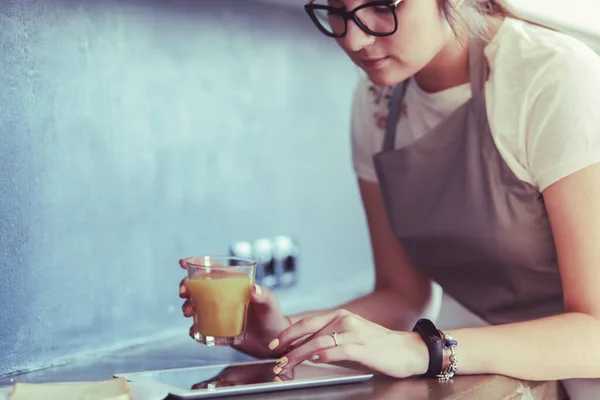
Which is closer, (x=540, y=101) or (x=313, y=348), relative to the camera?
(x=313, y=348)

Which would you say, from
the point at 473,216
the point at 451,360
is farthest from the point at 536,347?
the point at 473,216

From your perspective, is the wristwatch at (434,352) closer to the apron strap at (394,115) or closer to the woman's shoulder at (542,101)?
the woman's shoulder at (542,101)

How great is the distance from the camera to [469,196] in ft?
5.38

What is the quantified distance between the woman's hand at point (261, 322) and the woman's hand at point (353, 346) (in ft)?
0.43

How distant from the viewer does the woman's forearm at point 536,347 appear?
142 centimetres

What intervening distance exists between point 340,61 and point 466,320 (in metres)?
0.88

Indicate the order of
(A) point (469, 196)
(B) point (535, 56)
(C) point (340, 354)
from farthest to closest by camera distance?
(A) point (469, 196) < (B) point (535, 56) < (C) point (340, 354)

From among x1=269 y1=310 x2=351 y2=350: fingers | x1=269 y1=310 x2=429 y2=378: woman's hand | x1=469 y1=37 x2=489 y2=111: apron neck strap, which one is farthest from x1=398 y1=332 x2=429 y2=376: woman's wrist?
x1=469 y1=37 x2=489 y2=111: apron neck strap

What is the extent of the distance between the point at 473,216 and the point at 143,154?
2.37 ft

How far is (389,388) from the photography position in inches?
53.1

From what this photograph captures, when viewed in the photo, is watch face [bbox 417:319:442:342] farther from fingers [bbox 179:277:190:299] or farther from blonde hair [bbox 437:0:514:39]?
blonde hair [bbox 437:0:514:39]

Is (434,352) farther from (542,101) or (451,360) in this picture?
(542,101)

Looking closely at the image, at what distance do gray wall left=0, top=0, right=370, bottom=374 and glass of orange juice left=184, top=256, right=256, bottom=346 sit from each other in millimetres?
405

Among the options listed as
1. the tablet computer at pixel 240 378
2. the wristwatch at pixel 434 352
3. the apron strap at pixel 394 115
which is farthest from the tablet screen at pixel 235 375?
the apron strap at pixel 394 115
